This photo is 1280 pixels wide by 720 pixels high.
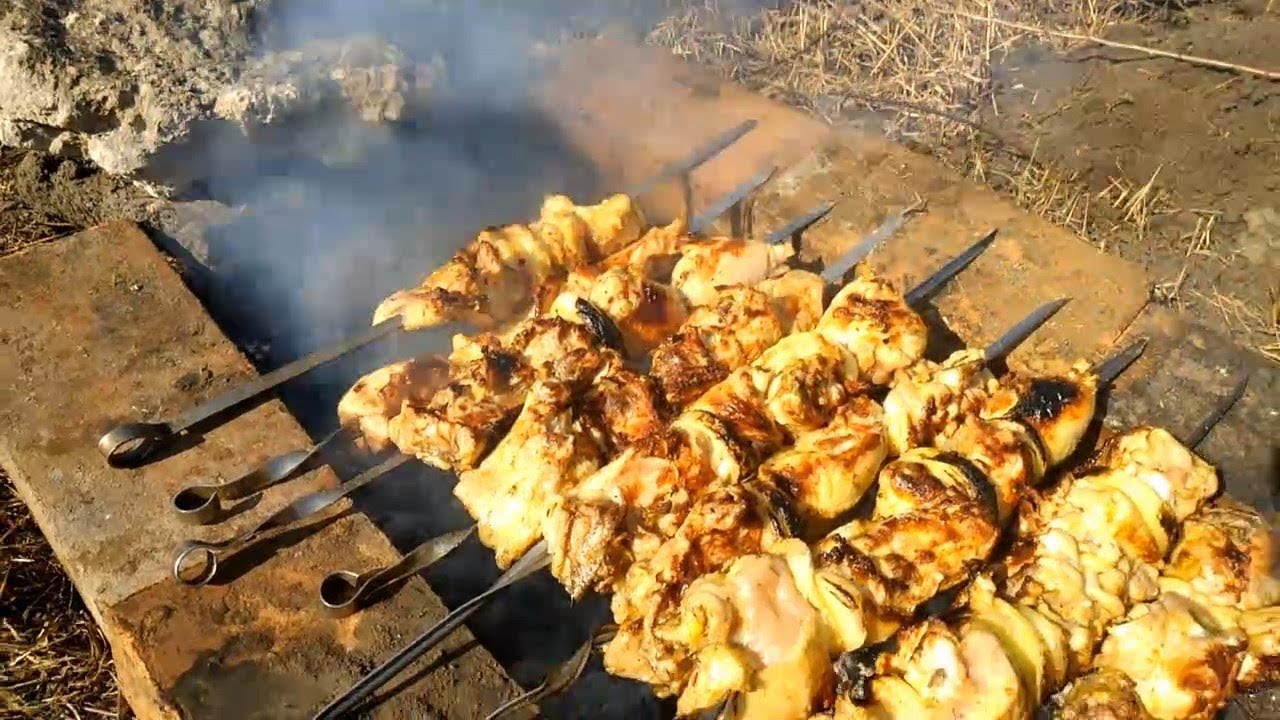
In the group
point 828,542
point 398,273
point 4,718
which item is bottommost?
point 4,718

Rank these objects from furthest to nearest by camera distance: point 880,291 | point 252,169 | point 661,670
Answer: point 252,169
point 880,291
point 661,670

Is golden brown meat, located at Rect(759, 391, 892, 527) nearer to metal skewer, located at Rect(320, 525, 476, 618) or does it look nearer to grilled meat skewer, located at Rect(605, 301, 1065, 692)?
grilled meat skewer, located at Rect(605, 301, 1065, 692)

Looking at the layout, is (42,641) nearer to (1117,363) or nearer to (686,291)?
(686,291)

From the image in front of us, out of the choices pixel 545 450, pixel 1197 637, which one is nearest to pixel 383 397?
pixel 545 450

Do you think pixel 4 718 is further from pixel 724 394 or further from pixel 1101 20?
pixel 1101 20

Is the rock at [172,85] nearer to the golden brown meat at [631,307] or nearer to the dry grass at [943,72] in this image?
the golden brown meat at [631,307]

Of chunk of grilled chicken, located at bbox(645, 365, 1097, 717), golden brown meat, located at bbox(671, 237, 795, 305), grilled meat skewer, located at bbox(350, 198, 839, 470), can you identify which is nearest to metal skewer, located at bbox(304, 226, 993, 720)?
chunk of grilled chicken, located at bbox(645, 365, 1097, 717)

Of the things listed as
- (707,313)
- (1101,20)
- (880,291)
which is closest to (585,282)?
(707,313)
